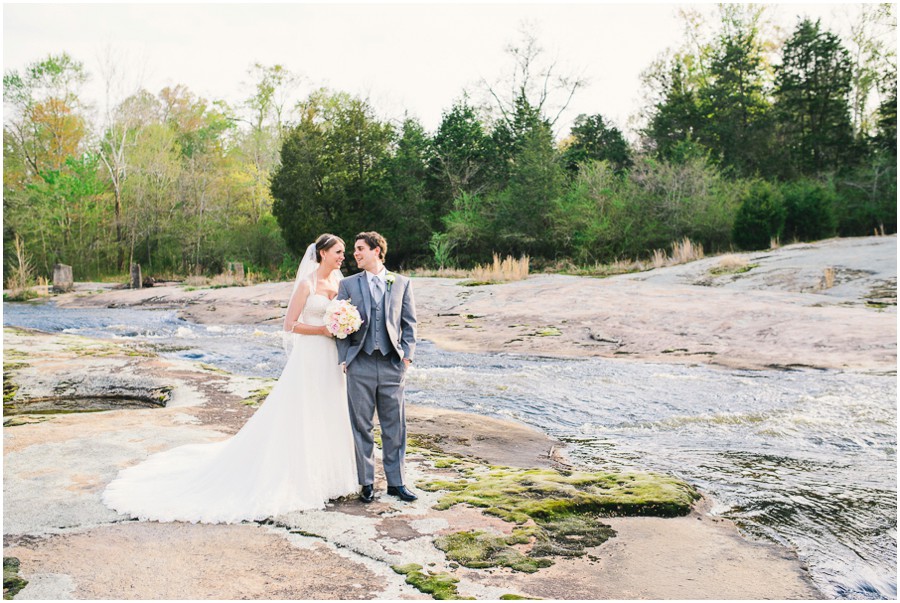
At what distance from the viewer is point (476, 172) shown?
31547 millimetres

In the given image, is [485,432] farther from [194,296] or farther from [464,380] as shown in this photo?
[194,296]

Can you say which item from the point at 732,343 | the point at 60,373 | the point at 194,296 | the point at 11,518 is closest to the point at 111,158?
the point at 194,296

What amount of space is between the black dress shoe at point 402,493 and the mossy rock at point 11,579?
6.82ft

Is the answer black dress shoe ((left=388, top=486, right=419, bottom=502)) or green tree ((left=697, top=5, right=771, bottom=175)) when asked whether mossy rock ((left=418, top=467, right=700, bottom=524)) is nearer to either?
black dress shoe ((left=388, top=486, right=419, bottom=502))

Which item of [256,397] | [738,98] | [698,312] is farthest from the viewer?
[738,98]

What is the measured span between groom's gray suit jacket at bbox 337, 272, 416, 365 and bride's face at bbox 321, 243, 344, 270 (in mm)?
135

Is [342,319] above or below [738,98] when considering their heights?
below

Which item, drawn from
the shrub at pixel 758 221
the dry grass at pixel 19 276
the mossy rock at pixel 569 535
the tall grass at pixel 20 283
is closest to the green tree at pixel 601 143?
the shrub at pixel 758 221

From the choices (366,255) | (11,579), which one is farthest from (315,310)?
(11,579)

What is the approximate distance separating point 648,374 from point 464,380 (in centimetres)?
263

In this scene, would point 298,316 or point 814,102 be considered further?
point 814,102

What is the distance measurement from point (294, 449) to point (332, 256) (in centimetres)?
130

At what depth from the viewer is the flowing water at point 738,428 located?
427 cm

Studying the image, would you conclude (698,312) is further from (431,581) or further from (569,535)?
(431,581)
